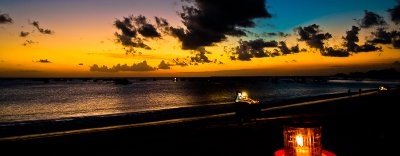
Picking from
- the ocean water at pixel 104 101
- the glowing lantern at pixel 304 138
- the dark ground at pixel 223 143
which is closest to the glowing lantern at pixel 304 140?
the glowing lantern at pixel 304 138

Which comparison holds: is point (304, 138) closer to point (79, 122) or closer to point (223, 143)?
point (223, 143)

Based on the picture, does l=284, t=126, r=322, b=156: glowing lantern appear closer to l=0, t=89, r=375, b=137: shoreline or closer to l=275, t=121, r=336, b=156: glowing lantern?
l=275, t=121, r=336, b=156: glowing lantern

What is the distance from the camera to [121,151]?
Result: 10516 millimetres

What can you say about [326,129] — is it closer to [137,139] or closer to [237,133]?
[237,133]

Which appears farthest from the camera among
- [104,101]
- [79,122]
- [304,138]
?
[104,101]

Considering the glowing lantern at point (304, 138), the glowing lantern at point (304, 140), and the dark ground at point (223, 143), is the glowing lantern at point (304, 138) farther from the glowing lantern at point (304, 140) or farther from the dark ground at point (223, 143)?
the dark ground at point (223, 143)

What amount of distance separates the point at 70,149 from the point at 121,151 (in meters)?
1.90

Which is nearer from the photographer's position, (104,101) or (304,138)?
(304,138)

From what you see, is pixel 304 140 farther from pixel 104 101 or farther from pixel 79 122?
pixel 104 101

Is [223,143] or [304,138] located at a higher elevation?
[304,138]

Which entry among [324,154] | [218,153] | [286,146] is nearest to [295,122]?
[286,146]

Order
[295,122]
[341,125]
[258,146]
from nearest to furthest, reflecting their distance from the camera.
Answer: [295,122] < [258,146] < [341,125]

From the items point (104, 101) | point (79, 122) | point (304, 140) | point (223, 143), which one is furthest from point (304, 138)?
point (104, 101)

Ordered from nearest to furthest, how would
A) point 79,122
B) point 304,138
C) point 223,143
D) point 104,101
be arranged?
point 304,138 < point 223,143 < point 79,122 < point 104,101
